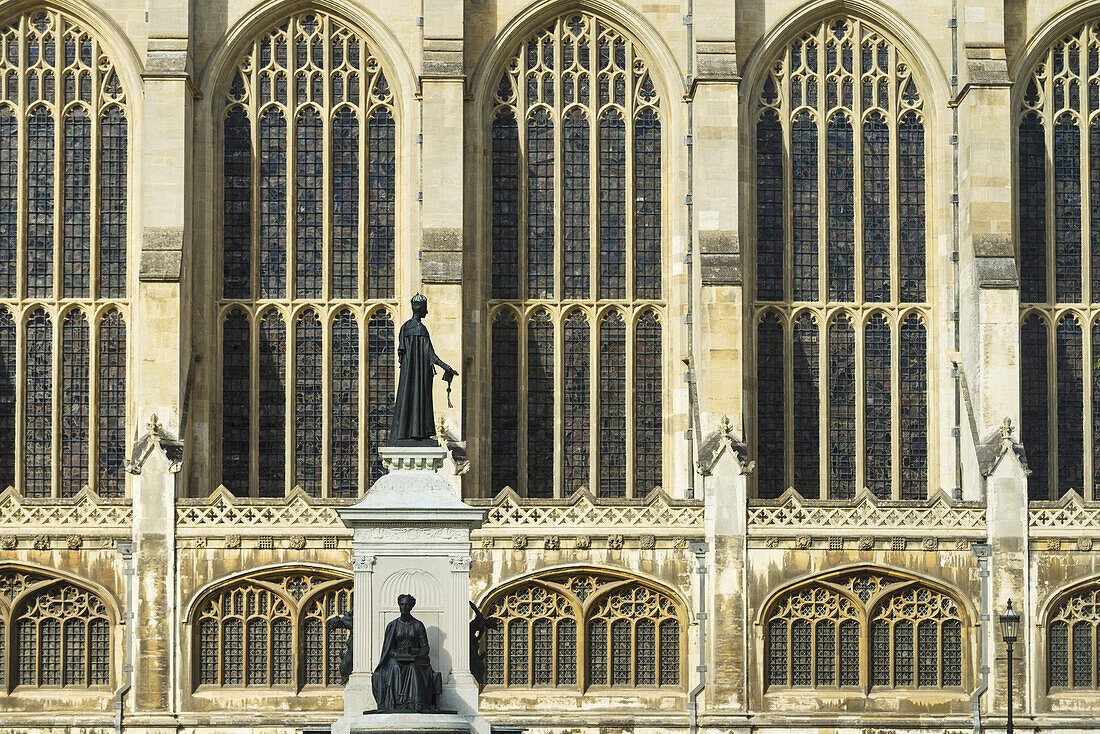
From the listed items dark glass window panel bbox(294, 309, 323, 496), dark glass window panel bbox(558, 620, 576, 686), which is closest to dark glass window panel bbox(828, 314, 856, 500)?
dark glass window panel bbox(558, 620, 576, 686)

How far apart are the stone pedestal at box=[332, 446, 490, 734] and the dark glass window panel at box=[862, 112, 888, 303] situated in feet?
59.0

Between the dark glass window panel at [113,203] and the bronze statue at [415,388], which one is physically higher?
the dark glass window panel at [113,203]

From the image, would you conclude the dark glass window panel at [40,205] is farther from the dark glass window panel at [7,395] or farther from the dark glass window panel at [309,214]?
the dark glass window panel at [309,214]

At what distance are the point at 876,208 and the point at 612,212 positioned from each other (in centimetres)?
549

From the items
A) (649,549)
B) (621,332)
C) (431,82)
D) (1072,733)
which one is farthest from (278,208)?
(1072,733)

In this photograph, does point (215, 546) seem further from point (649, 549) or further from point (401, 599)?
point (401, 599)

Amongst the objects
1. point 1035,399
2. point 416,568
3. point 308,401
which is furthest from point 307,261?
point 416,568

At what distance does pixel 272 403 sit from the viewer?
38.4 metres

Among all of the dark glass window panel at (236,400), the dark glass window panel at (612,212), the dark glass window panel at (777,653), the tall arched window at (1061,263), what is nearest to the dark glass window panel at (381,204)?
the dark glass window panel at (236,400)

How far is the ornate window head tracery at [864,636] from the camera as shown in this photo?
116 feet

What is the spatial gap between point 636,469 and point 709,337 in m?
3.70

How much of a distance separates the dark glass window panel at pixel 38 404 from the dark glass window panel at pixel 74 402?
0.27m

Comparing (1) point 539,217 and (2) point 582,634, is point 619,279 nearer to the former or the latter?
(1) point 539,217

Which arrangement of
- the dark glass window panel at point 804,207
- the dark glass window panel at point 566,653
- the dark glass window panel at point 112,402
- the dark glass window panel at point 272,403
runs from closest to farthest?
the dark glass window panel at point 566,653, the dark glass window panel at point 112,402, the dark glass window panel at point 272,403, the dark glass window panel at point 804,207
